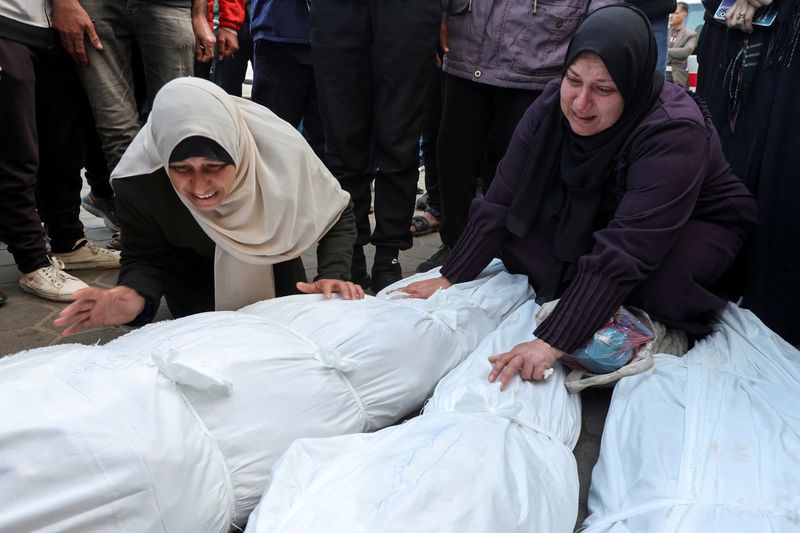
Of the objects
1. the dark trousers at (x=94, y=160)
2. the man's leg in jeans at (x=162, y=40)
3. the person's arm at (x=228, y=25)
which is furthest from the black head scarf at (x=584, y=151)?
the dark trousers at (x=94, y=160)

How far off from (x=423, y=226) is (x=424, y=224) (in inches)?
0.7

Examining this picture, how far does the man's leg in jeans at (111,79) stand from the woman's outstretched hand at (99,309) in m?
1.14

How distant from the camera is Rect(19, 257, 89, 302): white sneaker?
2.56 m

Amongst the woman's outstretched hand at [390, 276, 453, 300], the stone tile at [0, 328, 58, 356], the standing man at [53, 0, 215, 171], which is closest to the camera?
the woman's outstretched hand at [390, 276, 453, 300]

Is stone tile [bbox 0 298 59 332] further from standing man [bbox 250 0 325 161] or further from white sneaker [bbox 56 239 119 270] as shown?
standing man [bbox 250 0 325 161]

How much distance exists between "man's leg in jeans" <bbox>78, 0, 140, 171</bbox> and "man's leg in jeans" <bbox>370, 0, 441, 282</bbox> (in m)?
1.02

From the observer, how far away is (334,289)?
6.13 feet

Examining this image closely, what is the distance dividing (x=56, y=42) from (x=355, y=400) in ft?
6.37

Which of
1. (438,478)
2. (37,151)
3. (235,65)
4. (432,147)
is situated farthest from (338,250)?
(235,65)

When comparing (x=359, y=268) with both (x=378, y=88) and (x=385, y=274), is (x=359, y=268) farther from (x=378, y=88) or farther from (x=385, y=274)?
(x=378, y=88)

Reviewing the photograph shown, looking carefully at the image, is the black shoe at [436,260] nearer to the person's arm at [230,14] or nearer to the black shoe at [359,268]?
the black shoe at [359,268]

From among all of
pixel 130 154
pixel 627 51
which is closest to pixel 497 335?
pixel 627 51

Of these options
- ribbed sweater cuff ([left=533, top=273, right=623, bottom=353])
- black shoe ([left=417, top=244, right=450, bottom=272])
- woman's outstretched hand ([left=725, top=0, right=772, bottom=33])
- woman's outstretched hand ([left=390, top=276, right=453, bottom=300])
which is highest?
woman's outstretched hand ([left=725, top=0, right=772, bottom=33])

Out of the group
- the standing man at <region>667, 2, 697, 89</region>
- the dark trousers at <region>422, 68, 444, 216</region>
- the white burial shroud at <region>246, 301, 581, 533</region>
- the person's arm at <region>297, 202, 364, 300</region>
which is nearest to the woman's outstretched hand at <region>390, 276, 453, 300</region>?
the person's arm at <region>297, 202, 364, 300</region>
